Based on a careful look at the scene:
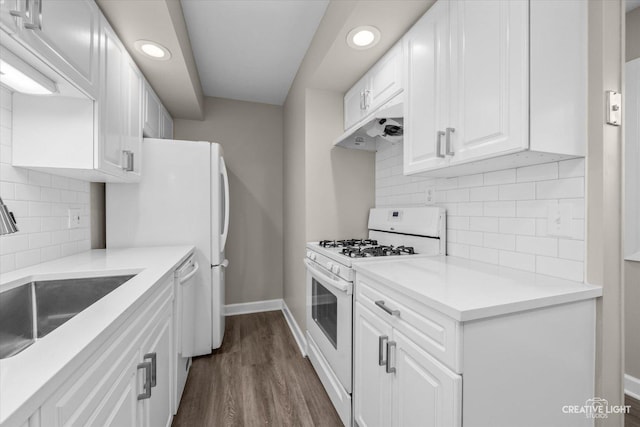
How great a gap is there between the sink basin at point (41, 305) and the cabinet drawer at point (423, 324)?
1.15m

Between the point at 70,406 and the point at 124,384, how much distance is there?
0.31m

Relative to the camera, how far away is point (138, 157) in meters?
2.02

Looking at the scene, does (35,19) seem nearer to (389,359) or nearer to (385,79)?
(385,79)

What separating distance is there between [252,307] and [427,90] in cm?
295

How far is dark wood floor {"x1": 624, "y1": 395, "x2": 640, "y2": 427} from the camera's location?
1541mm

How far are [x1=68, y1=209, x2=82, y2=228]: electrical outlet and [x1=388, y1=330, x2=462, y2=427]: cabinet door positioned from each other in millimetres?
1922

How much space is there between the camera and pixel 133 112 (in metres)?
1.92

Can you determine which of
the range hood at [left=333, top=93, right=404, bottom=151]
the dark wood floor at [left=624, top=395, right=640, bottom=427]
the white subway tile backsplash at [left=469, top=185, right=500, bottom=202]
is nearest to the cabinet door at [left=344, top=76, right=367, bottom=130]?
the range hood at [left=333, top=93, right=404, bottom=151]

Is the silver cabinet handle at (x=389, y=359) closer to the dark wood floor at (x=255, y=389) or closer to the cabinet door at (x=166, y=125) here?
the dark wood floor at (x=255, y=389)

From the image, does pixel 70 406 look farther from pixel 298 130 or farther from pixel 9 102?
pixel 298 130

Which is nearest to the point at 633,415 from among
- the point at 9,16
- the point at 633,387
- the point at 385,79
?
the point at 633,387

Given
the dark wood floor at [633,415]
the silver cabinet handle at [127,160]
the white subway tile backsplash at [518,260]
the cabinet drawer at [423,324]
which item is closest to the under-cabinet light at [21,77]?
the silver cabinet handle at [127,160]

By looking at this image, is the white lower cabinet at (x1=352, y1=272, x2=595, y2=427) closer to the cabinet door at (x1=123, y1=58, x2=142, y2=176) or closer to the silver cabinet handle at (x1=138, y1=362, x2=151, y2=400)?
the silver cabinet handle at (x1=138, y1=362, x2=151, y2=400)

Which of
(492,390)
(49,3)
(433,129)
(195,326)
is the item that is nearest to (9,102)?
(49,3)
